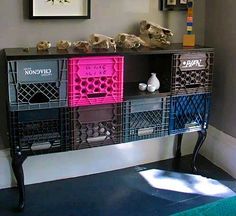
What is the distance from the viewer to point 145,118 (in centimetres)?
246

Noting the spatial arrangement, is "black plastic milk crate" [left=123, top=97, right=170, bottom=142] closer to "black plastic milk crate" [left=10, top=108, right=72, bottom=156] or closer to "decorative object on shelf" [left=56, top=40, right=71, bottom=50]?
"black plastic milk crate" [left=10, top=108, right=72, bottom=156]

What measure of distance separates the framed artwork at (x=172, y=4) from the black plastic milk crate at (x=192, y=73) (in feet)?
1.40

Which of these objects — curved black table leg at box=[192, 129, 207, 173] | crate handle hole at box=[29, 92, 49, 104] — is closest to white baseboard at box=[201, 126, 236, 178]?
curved black table leg at box=[192, 129, 207, 173]

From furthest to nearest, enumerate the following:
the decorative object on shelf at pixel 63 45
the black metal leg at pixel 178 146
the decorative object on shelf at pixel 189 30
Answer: the black metal leg at pixel 178 146
the decorative object on shelf at pixel 189 30
the decorative object on shelf at pixel 63 45

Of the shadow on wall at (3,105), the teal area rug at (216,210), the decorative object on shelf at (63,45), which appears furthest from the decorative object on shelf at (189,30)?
the teal area rug at (216,210)

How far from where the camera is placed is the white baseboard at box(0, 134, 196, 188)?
2572 mm

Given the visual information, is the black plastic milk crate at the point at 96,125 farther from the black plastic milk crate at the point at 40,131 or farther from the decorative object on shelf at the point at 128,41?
the decorative object on shelf at the point at 128,41

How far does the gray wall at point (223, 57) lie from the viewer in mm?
2680

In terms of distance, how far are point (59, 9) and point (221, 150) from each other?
1541 mm

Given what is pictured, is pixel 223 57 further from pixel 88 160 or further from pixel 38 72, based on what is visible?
pixel 38 72

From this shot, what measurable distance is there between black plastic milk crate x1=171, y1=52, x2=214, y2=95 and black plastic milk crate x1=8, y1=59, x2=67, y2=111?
73cm

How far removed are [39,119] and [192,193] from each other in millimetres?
1089

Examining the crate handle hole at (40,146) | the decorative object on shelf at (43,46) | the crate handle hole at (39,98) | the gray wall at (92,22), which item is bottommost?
the crate handle hole at (40,146)

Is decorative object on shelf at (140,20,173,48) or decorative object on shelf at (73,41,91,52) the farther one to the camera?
decorative object on shelf at (140,20,173,48)
